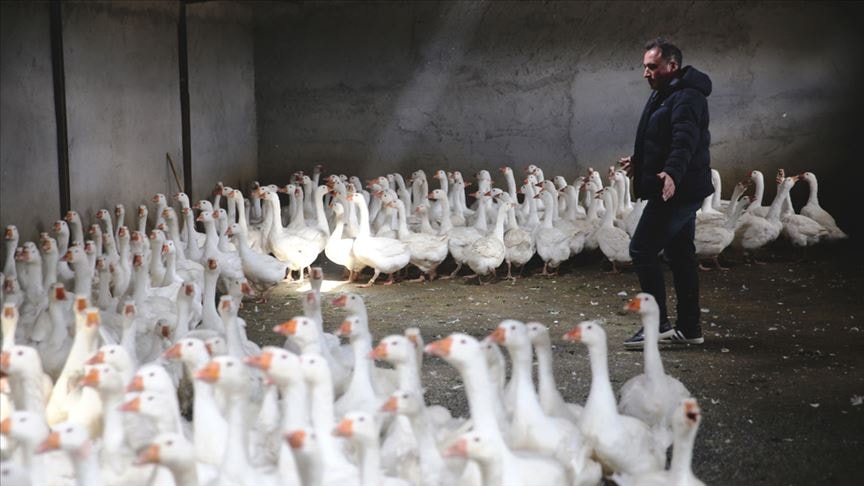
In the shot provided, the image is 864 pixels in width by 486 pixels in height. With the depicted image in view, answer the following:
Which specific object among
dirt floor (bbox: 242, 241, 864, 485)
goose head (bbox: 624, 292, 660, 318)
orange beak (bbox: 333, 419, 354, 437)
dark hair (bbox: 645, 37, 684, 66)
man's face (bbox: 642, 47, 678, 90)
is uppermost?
dark hair (bbox: 645, 37, 684, 66)

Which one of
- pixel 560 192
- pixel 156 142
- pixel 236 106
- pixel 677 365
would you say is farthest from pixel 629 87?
pixel 677 365

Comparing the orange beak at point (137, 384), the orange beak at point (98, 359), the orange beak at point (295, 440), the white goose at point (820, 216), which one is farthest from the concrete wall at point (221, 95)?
the orange beak at point (295, 440)

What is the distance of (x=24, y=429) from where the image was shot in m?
3.97

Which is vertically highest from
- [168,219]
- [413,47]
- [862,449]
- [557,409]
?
[413,47]

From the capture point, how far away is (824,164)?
538 inches

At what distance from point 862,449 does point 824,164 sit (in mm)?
9007

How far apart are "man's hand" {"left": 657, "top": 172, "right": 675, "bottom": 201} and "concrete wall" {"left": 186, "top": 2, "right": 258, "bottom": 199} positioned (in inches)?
288

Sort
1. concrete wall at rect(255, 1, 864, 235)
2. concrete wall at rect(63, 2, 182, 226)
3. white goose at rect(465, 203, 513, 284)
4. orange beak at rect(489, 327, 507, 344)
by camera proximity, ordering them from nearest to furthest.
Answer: orange beak at rect(489, 327, 507, 344)
concrete wall at rect(63, 2, 182, 226)
white goose at rect(465, 203, 513, 284)
concrete wall at rect(255, 1, 864, 235)

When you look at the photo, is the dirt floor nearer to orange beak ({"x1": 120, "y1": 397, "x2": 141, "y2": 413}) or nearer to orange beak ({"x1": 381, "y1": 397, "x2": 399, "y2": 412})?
orange beak ({"x1": 381, "y1": 397, "x2": 399, "y2": 412})

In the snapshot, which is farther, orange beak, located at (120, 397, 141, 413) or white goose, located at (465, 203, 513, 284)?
white goose, located at (465, 203, 513, 284)

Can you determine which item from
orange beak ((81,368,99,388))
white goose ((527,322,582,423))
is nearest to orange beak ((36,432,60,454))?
orange beak ((81,368,99,388))

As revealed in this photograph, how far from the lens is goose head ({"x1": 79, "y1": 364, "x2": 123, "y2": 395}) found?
4340 mm

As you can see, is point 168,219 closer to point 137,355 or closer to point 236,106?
point 137,355

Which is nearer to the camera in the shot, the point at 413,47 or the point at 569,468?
the point at 569,468
